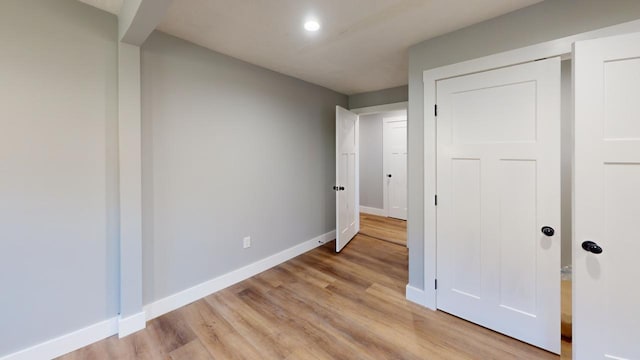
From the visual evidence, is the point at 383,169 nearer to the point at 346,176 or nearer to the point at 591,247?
the point at 346,176

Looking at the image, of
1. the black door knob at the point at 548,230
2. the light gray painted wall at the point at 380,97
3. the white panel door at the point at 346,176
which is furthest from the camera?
the light gray painted wall at the point at 380,97

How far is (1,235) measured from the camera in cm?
152

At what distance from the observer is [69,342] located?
174 centimetres

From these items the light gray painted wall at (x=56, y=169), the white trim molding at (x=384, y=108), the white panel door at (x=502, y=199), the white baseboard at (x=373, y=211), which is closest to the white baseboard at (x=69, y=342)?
the light gray painted wall at (x=56, y=169)

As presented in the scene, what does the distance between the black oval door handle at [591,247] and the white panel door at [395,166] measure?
4.26 metres

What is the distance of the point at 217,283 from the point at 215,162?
1.25 m

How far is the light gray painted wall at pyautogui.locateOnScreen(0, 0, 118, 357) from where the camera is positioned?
5.05ft

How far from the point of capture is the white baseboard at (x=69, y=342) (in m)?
1.61

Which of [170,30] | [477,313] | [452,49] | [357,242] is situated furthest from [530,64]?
[357,242]

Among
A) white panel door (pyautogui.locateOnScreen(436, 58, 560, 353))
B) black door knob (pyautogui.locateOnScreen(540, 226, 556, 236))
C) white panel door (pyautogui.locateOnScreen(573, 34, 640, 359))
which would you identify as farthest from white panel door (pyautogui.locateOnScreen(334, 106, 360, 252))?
white panel door (pyautogui.locateOnScreen(573, 34, 640, 359))

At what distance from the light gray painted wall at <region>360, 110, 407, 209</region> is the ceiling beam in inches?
194

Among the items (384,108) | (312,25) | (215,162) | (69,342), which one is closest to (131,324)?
(69,342)

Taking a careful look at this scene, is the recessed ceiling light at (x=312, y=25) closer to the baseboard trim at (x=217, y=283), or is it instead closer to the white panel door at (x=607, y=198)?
the white panel door at (x=607, y=198)

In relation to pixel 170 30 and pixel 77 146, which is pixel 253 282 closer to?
pixel 77 146
